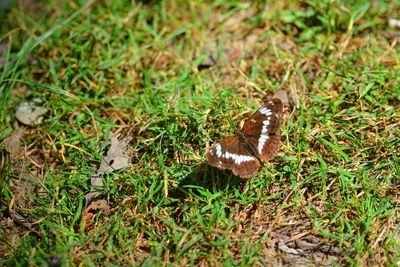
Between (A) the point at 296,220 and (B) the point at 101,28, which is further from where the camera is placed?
(B) the point at 101,28

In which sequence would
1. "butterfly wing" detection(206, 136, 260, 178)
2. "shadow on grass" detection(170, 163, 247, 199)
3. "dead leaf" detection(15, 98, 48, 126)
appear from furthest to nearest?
"dead leaf" detection(15, 98, 48, 126) → "shadow on grass" detection(170, 163, 247, 199) → "butterfly wing" detection(206, 136, 260, 178)

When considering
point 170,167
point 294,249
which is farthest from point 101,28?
point 294,249

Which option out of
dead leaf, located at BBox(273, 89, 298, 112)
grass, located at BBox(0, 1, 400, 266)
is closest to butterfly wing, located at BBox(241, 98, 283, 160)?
grass, located at BBox(0, 1, 400, 266)

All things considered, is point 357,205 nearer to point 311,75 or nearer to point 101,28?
point 311,75

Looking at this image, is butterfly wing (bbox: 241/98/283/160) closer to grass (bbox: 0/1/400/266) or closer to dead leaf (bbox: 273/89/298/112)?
grass (bbox: 0/1/400/266)

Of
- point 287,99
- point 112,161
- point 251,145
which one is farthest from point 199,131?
point 287,99

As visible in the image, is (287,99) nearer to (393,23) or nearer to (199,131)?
(199,131)

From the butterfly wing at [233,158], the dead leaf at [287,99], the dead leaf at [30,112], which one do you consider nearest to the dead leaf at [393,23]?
the dead leaf at [287,99]

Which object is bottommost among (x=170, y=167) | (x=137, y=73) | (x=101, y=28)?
(x=170, y=167)
